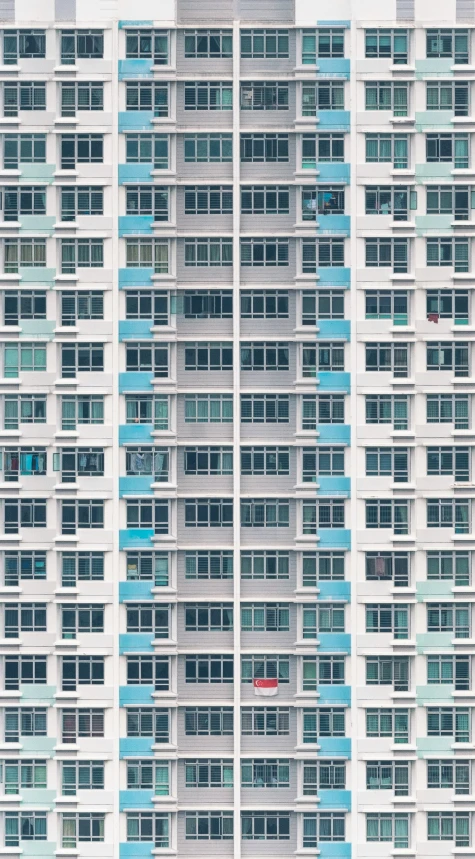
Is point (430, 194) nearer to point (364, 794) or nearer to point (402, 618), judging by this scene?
point (402, 618)

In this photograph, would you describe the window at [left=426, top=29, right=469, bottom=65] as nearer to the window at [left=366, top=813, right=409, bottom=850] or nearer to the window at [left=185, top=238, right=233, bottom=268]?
the window at [left=185, top=238, right=233, bottom=268]

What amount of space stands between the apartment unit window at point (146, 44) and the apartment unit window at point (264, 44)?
289 cm

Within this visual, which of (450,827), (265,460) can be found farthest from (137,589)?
(450,827)

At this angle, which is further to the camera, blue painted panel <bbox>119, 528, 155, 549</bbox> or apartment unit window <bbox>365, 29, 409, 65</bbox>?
blue painted panel <bbox>119, 528, 155, 549</bbox>

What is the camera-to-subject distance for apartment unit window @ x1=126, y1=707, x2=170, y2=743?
4097cm

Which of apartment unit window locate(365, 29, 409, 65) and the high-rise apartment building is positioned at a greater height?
apartment unit window locate(365, 29, 409, 65)

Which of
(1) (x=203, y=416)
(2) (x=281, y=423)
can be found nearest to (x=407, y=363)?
(2) (x=281, y=423)

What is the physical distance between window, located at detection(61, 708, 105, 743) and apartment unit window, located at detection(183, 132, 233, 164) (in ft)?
66.0

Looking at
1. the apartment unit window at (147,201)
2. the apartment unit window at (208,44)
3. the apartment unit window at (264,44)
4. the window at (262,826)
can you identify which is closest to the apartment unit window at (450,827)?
the window at (262,826)

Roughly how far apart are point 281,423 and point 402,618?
818 centimetres

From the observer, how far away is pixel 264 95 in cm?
4138

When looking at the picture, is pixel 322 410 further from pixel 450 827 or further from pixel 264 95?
pixel 450 827

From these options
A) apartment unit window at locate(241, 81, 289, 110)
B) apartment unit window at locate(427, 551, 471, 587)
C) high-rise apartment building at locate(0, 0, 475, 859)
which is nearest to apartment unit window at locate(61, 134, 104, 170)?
high-rise apartment building at locate(0, 0, 475, 859)

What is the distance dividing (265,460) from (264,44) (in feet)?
49.1
